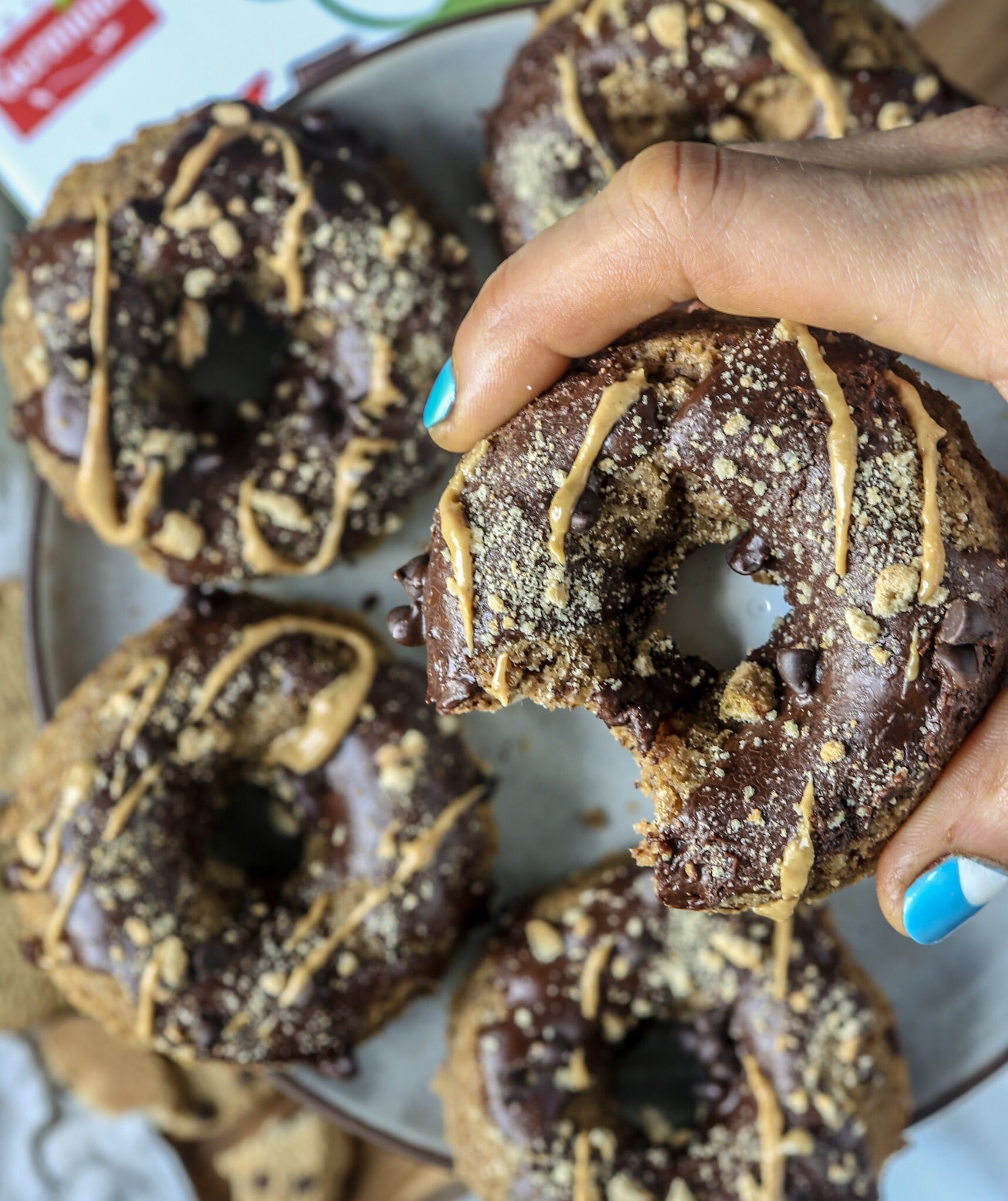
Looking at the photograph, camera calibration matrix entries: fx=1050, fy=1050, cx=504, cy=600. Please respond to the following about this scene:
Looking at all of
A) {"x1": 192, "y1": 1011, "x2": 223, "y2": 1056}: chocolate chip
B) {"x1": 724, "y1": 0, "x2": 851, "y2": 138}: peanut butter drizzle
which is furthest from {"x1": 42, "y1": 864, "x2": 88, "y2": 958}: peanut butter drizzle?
{"x1": 724, "y1": 0, "x2": 851, "y2": 138}: peanut butter drizzle

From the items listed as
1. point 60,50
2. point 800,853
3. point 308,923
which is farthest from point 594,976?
point 60,50

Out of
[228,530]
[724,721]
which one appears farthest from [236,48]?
[724,721]

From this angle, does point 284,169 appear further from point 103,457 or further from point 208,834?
point 208,834

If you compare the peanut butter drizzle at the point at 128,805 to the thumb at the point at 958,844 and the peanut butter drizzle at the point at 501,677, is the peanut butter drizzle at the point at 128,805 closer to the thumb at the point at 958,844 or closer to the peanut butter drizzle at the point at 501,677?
the peanut butter drizzle at the point at 501,677

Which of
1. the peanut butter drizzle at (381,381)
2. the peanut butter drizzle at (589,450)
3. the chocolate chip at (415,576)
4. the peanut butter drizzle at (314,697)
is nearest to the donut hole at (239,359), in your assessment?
the peanut butter drizzle at (381,381)

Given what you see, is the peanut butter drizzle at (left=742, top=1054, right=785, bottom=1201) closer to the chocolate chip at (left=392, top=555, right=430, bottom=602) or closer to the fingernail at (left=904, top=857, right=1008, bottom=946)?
the fingernail at (left=904, top=857, right=1008, bottom=946)

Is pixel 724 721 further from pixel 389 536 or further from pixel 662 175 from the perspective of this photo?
pixel 389 536

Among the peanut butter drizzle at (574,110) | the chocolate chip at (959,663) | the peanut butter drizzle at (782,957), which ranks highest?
the peanut butter drizzle at (574,110)
